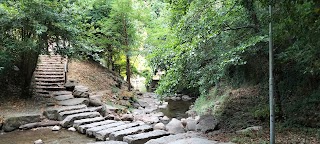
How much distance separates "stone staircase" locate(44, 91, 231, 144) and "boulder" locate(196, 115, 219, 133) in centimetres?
50

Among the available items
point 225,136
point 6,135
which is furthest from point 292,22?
point 6,135

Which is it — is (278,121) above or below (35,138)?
above

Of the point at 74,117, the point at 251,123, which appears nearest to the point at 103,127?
the point at 74,117

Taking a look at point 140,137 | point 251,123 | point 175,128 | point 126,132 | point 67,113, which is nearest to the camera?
point 140,137

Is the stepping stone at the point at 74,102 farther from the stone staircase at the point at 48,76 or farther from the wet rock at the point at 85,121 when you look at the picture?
the wet rock at the point at 85,121

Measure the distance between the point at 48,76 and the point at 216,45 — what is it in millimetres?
10047

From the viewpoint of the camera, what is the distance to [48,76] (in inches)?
570

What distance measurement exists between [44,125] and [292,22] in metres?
9.28

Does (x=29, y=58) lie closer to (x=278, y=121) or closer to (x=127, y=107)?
(x=127, y=107)

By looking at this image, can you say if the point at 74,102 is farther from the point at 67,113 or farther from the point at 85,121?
the point at 85,121

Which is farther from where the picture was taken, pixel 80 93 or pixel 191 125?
pixel 80 93

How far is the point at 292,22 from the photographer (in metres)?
3.85

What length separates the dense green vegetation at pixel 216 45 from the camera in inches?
199

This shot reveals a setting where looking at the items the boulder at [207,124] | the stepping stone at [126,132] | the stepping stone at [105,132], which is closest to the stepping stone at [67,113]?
the stepping stone at [105,132]
